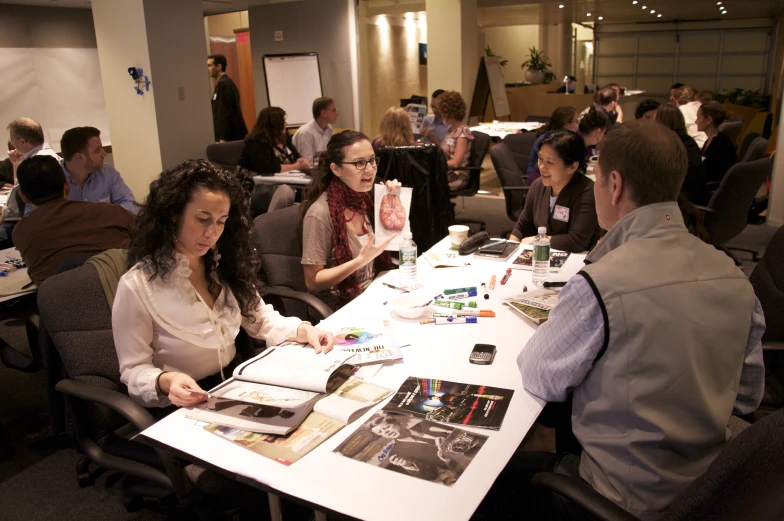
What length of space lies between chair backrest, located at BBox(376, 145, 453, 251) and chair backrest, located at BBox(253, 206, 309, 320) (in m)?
1.76

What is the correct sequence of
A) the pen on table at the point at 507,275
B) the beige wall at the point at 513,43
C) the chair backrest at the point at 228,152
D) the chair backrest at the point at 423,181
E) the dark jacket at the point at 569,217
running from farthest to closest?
the beige wall at the point at 513,43 → the chair backrest at the point at 228,152 → the chair backrest at the point at 423,181 → the dark jacket at the point at 569,217 → the pen on table at the point at 507,275

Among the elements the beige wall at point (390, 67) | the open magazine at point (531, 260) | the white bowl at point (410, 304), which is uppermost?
the beige wall at point (390, 67)

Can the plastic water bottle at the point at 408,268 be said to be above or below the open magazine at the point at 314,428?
above

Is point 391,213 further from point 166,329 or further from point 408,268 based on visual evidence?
point 166,329

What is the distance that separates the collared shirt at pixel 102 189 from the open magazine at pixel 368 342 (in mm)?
2795

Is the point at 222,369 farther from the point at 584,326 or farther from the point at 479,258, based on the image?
the point at 479,258

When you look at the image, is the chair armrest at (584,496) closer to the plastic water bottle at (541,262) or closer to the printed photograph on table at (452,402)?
the printed photograph on table at (452,402)

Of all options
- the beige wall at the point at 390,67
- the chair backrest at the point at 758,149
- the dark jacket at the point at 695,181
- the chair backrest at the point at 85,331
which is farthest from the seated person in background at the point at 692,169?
the beige wall at the point at 390,67

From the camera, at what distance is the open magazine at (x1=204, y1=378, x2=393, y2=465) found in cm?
148

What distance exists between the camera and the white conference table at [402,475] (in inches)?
50.8

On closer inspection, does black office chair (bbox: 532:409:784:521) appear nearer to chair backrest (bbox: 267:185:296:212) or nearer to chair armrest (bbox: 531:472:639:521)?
chair armrest (bbox: 531:472:639:521)

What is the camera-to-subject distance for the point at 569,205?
338 centimetres

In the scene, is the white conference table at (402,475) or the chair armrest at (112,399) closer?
the white conference table at (402,475)

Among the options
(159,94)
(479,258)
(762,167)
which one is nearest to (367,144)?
(479,258)
